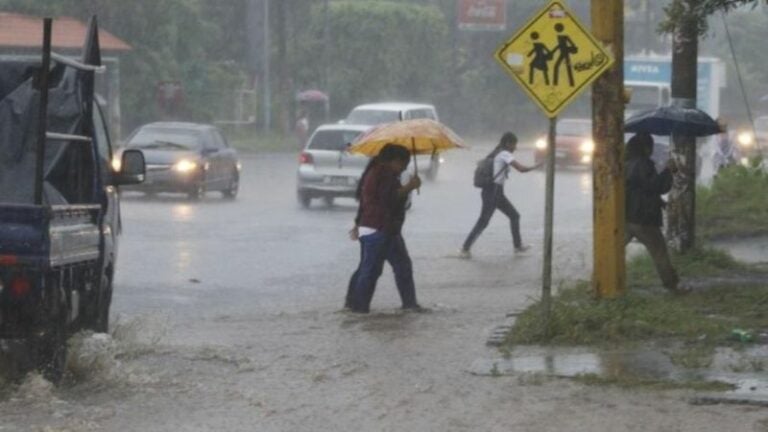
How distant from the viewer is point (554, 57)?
1304 cm

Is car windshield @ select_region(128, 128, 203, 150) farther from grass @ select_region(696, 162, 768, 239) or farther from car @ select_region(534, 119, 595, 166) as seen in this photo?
car @ select_region(534, 119, 595, 166)

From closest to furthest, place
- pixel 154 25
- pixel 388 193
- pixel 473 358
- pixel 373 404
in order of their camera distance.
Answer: pixel 373 404 < pixel 473 358 < pixel 388 193 < pixel 154 25

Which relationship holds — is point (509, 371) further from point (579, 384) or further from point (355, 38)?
point (355, 38)

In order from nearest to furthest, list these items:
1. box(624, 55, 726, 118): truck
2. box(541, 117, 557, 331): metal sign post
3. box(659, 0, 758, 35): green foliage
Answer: box(541, 117, 557, 331): metal sign post → box(659, 0, 758, 35): green foliage → box(624, 55, 726, 118): truck

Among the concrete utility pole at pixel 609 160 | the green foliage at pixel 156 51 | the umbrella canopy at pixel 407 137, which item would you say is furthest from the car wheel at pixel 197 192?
the green foliage at pixel 156 51

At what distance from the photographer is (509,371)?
11.7 meters

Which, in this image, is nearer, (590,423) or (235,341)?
(590,423)

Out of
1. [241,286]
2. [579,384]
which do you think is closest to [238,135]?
[241,286]

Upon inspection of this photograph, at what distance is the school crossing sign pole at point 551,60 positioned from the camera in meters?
13.0

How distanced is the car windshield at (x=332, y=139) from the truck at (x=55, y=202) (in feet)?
64.7

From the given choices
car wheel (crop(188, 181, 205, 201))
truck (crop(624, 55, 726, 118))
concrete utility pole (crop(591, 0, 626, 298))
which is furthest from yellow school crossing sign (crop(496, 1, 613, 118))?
truck (crop(624, 55, 726, 118))

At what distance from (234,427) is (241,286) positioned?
9.75 m

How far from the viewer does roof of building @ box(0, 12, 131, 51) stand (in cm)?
4867

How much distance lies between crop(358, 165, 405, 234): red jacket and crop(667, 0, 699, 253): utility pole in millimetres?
4480
